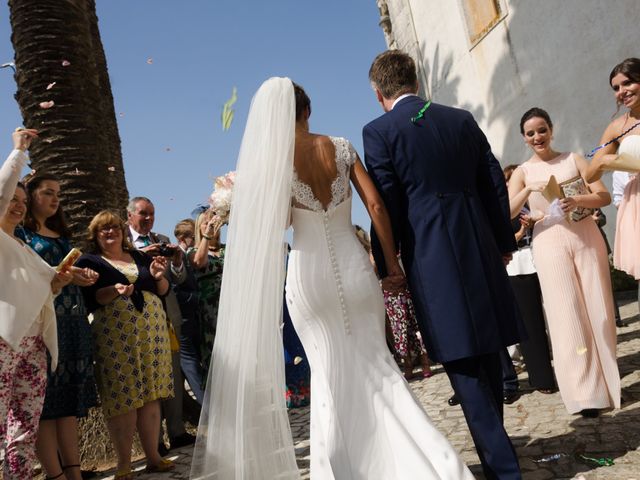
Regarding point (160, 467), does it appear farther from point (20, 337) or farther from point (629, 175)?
point (629, 175)

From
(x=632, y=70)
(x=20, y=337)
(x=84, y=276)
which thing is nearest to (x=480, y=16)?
(x=632, y=70)

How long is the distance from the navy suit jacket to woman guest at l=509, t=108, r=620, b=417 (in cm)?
127

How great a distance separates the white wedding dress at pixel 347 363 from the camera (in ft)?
9.28

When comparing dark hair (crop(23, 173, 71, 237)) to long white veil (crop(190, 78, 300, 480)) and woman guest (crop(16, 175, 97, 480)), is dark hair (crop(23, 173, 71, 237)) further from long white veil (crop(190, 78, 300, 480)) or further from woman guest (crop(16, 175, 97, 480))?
long white veil (crop(190, 78, 300, 480))

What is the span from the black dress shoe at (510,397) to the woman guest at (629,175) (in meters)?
1.53

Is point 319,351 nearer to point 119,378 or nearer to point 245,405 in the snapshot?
point 245,405

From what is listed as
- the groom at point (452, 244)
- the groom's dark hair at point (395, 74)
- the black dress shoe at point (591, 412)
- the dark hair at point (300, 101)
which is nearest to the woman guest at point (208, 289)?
the dark hair at point (300, 101)

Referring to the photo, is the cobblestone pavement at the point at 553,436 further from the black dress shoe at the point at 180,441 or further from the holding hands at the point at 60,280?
the holding hands at the point at 60,280

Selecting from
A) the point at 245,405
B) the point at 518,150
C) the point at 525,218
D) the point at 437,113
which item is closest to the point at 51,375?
the point at 245,405

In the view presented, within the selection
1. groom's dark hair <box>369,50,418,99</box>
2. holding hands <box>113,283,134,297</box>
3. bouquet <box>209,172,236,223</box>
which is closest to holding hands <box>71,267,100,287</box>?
holding hands <box>113,283,134,297</box>

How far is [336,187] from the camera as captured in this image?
325 cm

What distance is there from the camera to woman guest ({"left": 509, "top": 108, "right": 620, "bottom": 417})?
161 inches

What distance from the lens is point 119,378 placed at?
4.46 m

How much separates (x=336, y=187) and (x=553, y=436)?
2260 millimetres
